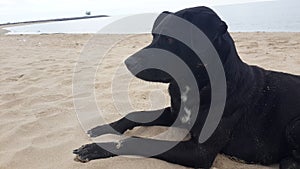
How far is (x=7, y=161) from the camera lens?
8.27 feet

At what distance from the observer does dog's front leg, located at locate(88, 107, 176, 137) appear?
3.05 m

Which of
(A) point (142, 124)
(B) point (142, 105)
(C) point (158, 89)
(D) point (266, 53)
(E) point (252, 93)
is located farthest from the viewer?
(D) point (266, 53)

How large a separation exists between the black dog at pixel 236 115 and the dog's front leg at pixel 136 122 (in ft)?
1.37

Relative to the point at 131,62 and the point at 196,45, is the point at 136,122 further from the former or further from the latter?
the point at 196,45

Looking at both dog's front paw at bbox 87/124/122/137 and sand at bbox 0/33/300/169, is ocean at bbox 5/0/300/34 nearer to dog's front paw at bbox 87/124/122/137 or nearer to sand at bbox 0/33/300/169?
sand at bbox 0/33/300/169

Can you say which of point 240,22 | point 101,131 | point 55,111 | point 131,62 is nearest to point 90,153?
point 101,131

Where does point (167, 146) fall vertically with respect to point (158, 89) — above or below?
above

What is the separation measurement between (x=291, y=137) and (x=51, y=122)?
7.10 feet

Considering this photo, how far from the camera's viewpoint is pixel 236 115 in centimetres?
258

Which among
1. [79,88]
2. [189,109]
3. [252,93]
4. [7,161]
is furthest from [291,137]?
[79,88]

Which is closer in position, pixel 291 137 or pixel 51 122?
pixel 291 137

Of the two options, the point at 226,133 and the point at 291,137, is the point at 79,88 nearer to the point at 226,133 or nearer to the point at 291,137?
the point at 226,133

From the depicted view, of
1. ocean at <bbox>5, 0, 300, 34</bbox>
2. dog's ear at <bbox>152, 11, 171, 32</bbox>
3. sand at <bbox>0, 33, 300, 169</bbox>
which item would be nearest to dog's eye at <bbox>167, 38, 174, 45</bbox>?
dog's ear at <bbox>152, 11, 171, 32</bbox>

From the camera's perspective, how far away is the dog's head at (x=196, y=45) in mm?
2523
